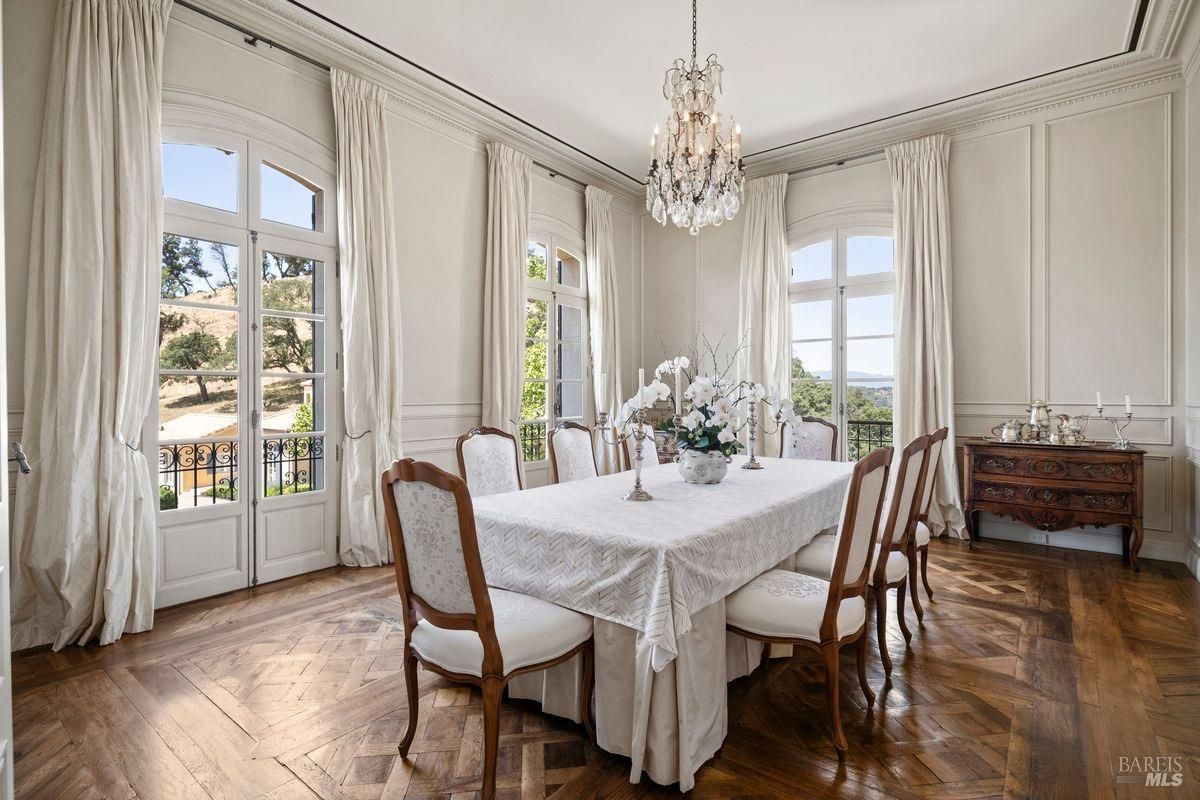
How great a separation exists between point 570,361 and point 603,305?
67cm

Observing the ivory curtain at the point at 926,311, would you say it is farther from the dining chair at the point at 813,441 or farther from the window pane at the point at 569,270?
the window pane at the point at 569,270

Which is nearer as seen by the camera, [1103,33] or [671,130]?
[671,130]

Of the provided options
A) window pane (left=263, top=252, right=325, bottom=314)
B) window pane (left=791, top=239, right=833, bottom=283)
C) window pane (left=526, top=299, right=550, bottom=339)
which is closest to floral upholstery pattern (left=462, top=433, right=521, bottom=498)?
window pane (left=263, top=252, right=325, bottom=314)

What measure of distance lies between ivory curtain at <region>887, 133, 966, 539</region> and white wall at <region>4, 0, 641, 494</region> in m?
3.04

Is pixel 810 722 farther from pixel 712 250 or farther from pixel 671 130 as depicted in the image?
pixel 712 250

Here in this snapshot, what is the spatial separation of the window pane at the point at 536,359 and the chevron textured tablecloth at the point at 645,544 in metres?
2.92

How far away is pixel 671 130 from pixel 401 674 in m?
3.00

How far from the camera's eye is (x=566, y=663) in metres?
2.21

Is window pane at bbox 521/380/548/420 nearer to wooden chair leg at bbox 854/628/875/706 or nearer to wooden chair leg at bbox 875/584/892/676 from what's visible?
wooden chair leg at bbox 875/584/892/676

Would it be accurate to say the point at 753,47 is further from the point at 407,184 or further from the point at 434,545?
the point at 434,545

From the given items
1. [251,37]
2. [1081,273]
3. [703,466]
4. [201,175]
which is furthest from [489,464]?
[1081,273]

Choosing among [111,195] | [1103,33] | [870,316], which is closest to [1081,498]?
[870,316]

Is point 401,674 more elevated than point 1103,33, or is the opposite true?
point 1103,33

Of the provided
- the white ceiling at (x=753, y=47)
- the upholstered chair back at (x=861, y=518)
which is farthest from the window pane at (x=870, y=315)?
the upholstered chair back at (x=861, y=518)
